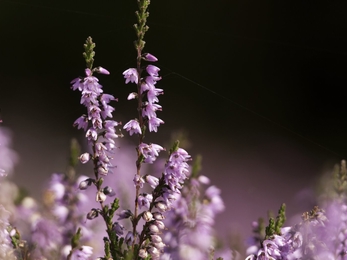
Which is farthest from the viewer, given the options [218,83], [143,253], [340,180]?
[218,83]

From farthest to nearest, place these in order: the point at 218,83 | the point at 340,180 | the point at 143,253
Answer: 1. the point at 218,83
2. the point at 340,180
3. the point at 143,253

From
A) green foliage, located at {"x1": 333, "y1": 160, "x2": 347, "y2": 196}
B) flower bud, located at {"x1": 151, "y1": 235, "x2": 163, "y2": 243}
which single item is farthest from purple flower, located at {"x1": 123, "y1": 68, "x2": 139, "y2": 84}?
green foliage, located at {"x1": 333, "y1": 160, "x2": 347, "y2": 196}

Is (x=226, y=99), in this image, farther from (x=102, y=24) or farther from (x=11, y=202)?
(x=11, y=202)

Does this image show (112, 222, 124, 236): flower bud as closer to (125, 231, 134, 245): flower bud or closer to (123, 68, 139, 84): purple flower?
(125, 231, 134, 245): flower bud

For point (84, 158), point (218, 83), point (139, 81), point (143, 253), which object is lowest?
point (143, 253)

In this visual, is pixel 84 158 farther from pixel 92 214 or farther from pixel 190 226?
pixel 190 226

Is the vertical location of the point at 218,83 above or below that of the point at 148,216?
above

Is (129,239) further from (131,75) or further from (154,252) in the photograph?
(131,75)

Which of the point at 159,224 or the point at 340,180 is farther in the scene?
the point at 340,180

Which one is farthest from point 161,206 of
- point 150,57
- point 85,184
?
point 150,57

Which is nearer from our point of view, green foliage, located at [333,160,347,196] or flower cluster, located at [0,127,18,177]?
flower cluster, located at [0,127,18,177]
